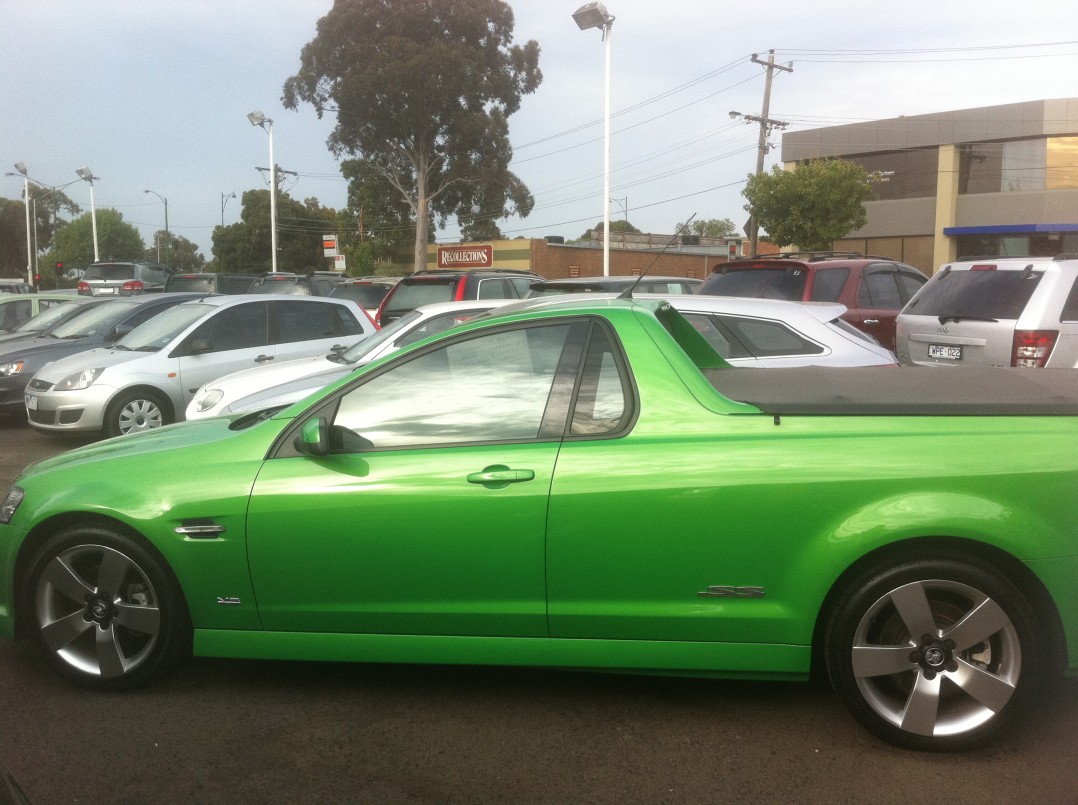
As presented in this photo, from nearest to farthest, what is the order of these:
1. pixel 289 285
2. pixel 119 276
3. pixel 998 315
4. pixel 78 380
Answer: pixel 998 315, pixel 78 380, pixel 289 285, pixel 119 276

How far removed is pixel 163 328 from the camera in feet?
36.4

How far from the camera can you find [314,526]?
12.3 feet

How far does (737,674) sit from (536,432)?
3.69 feet

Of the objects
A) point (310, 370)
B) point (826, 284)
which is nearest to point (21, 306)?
point (310, 370)

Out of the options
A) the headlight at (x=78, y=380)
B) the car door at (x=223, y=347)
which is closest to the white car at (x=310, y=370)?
the car door at (x=223, y=347)

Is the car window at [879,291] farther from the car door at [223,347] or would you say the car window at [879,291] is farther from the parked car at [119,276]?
the parked car at [119,276]

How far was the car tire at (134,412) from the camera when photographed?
10164 mm

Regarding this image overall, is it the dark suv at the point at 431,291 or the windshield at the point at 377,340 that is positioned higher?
the dark suv at the point at 431,291

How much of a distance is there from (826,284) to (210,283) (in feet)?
59.2

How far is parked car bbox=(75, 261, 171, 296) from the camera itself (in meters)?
27.4

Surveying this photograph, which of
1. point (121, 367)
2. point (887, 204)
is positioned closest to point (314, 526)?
point (121, 367)

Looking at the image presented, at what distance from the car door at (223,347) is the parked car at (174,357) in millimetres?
10

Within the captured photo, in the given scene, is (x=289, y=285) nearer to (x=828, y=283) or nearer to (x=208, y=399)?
(x=208, y=399)

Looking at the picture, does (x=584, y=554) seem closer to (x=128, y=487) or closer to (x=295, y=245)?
(x=128, y=487)
